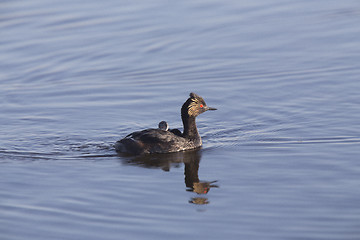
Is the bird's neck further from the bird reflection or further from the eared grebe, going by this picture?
the bird reflection

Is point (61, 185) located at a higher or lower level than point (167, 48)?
lower

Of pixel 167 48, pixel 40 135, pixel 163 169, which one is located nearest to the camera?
pixel 163 169

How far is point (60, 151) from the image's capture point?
15320mm

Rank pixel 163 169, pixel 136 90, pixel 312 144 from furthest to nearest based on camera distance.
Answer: pixel 136 90, pixel 312 144, pixel 163 169

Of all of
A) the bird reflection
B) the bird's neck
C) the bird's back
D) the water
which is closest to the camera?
the water

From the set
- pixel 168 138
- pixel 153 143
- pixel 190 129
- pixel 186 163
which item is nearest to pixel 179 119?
pixel 190 129

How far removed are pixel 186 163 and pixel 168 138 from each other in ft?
3.20

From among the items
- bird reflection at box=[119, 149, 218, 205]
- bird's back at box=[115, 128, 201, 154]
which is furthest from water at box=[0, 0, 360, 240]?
bird's back at box=[115, 128, 201, 154]

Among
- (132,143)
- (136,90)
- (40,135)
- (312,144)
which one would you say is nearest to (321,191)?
(312,144)

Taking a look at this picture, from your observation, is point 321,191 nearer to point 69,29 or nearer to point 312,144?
point 312,144

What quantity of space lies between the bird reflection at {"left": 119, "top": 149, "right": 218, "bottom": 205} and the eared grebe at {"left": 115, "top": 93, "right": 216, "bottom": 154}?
16cm

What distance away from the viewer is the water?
36.8 ft

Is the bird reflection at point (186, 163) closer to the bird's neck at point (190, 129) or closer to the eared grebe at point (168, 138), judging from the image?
the eared grebe at point (168, 138)

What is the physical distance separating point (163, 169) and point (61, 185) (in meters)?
2.22
